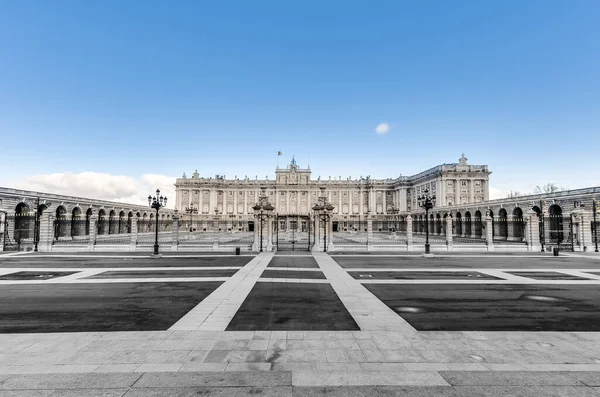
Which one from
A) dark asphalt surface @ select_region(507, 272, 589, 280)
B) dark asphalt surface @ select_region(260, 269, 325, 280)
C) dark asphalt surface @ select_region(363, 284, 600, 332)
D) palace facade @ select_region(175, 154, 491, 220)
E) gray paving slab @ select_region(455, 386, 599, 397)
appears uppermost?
palace facade @ select_region(175, 154, 491, 220)

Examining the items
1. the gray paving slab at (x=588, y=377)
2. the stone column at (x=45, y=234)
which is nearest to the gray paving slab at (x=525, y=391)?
the gray paving slab at (x=588, y=377)

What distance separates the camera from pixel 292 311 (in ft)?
30.1

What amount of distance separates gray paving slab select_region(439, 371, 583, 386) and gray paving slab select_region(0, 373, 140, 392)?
5287 mm

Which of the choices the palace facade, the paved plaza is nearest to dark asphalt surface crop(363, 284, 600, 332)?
Answer: the paved plaza

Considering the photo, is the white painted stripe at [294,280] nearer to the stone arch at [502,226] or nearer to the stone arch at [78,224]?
the stone arch at [502,226]

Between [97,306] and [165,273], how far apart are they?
21.2 ft

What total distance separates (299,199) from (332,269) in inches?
3399

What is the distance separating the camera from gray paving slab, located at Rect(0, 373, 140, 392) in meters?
4.87

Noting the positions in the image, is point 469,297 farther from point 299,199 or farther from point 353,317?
point 299,199

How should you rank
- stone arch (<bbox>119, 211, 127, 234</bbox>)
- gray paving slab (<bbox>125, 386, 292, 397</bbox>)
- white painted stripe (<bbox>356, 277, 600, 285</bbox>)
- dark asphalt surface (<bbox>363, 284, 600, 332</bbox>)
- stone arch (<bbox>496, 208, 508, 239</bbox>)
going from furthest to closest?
stone arch (<bbox>119, 211, 127, 234</bbox>) → stone arch (<bbox>496, 208, 508, 239</bbox>) → white painted stripe (<bbox>356, 277, 600, 285</bbox>) → dark asphalt surface (<bbox>363, 284, 600, 332</bbox>) → gray paving slab (<bbox>125, 386, 292, 397</bbox>)

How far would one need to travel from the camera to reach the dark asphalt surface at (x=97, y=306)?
7871 mm

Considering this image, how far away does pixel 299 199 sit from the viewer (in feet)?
341

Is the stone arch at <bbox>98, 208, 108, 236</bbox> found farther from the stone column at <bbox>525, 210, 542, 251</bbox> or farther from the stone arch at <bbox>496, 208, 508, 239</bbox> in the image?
the stone arch at <bbox>496, 208, 508, 239</bbox>

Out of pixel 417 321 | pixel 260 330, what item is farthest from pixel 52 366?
pixel 417 321
